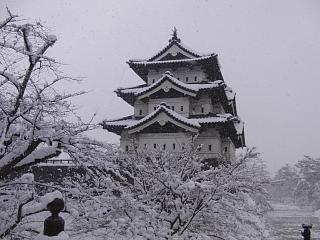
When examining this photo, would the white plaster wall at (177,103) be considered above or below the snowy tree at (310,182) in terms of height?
above

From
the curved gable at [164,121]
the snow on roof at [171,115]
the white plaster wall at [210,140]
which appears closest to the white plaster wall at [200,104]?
the white plaster wall at [210,140]

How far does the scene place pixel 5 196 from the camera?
745cm

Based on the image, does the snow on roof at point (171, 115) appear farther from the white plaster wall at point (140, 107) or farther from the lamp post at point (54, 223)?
the lamp post at point (54, 223)

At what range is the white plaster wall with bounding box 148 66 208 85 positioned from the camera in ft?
90.0

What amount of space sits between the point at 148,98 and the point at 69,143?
21045 mm

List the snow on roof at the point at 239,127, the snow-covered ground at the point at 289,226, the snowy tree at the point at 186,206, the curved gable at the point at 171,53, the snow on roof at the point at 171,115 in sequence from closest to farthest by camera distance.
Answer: the snowy tree at the point at 186,206, the snow on roof at the point at 171,115, the snow-covered ground at the point at 289,226, the curved gable at the point at 171,53, the snow on roof at the point at 239,127

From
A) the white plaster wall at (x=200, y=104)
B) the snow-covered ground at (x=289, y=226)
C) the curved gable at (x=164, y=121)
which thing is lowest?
the snow-covered ground at (x=289, y=226)

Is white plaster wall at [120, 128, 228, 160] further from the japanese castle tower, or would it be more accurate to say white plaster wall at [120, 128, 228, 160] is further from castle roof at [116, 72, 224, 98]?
castle roof at [116, 72, 224, 98]

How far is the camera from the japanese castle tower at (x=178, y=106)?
24.1m

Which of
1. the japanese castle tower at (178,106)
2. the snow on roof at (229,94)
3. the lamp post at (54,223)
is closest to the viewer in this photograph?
the lamp post at (54,223)

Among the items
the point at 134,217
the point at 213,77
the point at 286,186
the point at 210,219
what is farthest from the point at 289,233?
the point at 286,186

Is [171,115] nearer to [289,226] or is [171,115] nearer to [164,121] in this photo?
[164,121]

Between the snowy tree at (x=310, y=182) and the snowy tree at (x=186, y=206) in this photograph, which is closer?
the snowy tree at (x=186, y=206)

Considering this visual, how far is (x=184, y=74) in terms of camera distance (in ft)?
91.4
